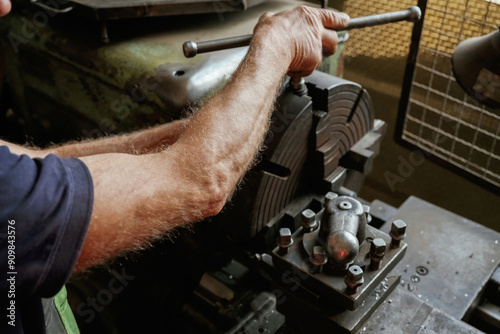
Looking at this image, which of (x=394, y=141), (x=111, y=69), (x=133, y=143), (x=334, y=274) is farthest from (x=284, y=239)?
(x=394, y=141)

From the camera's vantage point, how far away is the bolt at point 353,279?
0.86m

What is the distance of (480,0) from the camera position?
1930 millimetres

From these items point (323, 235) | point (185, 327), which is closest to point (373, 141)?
point (323, 235)

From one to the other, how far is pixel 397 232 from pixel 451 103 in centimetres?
171

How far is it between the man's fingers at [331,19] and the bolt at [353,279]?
623mm

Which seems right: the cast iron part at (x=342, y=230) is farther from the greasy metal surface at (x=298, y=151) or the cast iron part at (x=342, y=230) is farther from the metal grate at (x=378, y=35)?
the metal grate at (x=378, y=35)

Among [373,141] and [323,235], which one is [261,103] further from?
[373,141]

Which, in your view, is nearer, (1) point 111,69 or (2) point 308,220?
(2) point 308,220

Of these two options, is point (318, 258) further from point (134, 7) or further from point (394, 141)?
point (394, 141)

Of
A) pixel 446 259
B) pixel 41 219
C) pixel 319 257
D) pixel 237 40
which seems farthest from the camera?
pixel 446 259

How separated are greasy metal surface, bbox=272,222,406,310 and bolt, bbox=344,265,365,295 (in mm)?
10

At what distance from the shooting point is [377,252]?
35.9 inches

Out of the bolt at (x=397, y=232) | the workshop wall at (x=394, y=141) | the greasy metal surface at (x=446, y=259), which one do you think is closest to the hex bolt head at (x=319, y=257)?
the bolt at (x=397, y=232)

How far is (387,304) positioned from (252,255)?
1.35 ft
